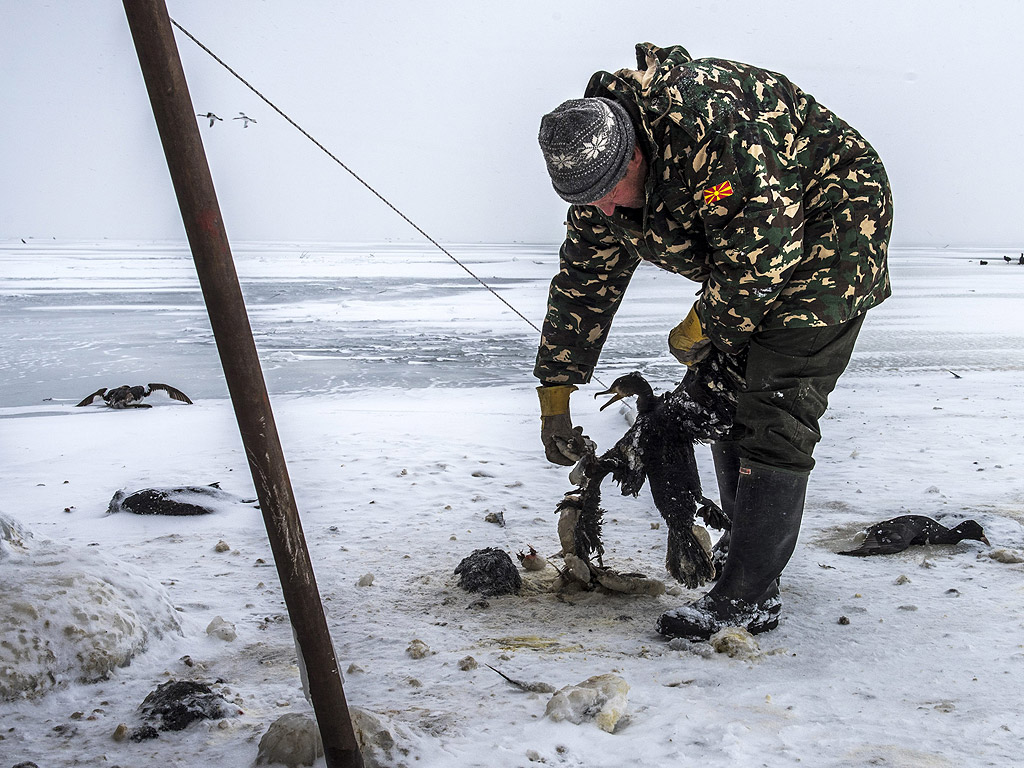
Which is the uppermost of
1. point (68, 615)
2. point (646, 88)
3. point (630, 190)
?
point (646, 88)

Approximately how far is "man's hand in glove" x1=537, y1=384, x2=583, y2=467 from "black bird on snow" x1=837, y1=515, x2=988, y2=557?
963 mm

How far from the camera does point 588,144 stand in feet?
5.66

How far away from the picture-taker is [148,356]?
22.4 feet

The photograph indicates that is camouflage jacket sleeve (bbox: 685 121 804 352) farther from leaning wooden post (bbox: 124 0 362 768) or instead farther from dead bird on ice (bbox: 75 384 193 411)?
dead bird on ice (bbox: 75 384 193 411)

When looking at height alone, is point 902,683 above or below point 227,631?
below

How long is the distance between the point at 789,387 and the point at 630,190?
1.97 feet

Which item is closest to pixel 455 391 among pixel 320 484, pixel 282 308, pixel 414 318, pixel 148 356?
pixel 320 484

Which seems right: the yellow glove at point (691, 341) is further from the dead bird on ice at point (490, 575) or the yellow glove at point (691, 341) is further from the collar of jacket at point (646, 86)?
the dead bird on ice at point (490, 575)

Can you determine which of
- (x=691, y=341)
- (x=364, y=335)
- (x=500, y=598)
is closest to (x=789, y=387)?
(x=691, y=341)

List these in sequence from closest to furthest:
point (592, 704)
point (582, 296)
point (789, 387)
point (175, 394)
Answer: point (592, 704) → point (789, 387) → point (582, 296) → point (175, 394)

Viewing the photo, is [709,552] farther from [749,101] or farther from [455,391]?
[455,391]

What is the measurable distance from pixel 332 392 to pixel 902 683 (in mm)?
4245

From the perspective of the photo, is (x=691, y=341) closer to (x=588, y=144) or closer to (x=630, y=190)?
(x=630, y=190)

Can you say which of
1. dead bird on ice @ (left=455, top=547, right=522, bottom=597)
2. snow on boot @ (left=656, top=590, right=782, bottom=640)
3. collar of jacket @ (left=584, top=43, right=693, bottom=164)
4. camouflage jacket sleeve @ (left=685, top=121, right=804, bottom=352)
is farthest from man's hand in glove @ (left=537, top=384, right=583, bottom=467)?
collar of jacket @ (left=584, top=43, right=693, bottom=164)
